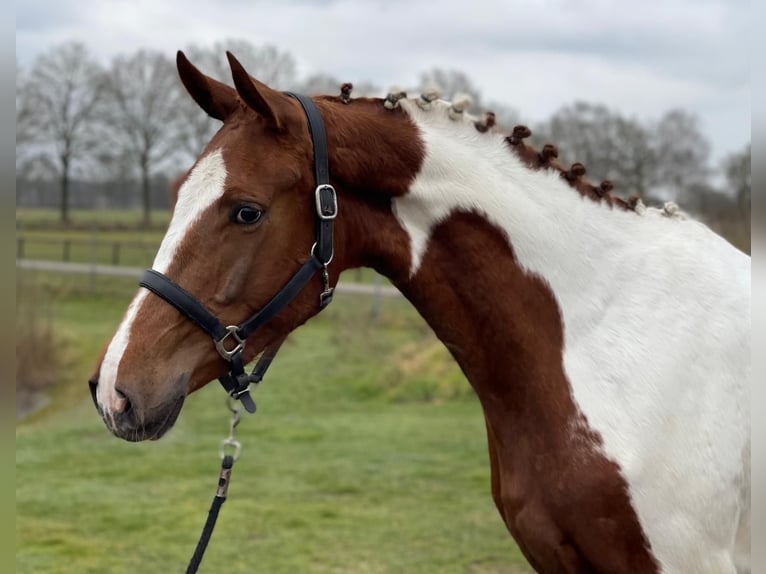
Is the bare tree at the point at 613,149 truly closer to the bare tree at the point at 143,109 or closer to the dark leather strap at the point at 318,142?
the bare tree at the point at 143,109

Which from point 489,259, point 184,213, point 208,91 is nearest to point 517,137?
point 489,259

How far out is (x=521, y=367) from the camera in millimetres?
2588

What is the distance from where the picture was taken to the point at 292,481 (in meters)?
8.10

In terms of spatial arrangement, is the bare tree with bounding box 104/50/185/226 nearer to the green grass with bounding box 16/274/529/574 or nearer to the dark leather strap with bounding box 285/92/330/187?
the green grass with bounding box 16/274/529/574

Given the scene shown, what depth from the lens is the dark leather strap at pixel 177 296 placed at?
90.4 inches

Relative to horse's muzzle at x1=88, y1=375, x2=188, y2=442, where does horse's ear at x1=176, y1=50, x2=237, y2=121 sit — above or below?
above

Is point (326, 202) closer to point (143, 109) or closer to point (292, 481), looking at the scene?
point (292, 481)

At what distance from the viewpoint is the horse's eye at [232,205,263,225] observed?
236 cm

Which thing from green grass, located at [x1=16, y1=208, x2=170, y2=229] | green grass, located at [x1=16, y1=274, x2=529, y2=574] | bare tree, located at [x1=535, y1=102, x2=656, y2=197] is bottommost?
green grass, located at [x1=16, y1=208, x2=170, y2=229]

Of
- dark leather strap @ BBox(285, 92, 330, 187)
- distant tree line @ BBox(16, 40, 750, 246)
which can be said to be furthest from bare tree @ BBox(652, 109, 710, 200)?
dark leather strap @ BBox(285, 92, 330, 187)

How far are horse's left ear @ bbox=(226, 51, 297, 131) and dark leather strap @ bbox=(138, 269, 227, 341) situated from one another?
576 mm

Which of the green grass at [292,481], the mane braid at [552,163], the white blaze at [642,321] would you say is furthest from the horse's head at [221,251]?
the green grass at [292,481]

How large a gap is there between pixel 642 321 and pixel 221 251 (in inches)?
54.3

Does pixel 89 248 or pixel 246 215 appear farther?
pixel 89 248
